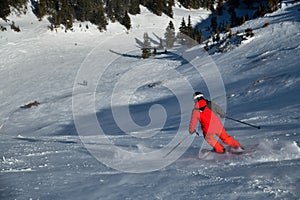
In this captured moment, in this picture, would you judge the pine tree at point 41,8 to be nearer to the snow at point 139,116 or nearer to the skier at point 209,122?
the snow at point 139,116

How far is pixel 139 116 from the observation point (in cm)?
1636

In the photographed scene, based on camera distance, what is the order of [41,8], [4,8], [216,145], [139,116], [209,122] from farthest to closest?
[41,8], [4,8], [139,116], [209,122], [216,145]

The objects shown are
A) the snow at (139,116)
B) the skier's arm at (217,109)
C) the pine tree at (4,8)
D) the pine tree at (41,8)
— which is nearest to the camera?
the snow at (139,116)

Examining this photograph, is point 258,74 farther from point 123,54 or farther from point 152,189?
point 123,54

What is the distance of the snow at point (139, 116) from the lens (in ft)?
16.2

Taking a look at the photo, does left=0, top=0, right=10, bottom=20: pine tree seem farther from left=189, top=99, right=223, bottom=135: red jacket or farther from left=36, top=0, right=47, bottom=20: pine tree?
left=189, top=99, right=223, bottom=135: red jacket

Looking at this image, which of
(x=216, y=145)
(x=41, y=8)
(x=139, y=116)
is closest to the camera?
(x=216, y=145)

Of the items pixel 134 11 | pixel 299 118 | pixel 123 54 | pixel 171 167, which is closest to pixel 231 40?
pixel 123 54

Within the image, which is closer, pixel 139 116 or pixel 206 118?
pixel 206 118

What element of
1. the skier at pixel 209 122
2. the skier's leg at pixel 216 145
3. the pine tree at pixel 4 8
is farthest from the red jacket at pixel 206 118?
the pine tree at pixel 4 8

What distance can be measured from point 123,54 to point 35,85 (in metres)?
12.9

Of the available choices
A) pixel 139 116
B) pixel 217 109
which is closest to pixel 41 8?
pixel 139 116

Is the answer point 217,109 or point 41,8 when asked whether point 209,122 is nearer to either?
point 217,109

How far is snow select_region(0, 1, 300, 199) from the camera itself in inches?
194
